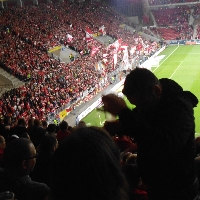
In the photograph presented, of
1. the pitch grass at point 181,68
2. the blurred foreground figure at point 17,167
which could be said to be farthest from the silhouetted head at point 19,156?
the pitch grass at point 181,68

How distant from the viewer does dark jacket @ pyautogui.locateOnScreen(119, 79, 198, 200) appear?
200 centimetres

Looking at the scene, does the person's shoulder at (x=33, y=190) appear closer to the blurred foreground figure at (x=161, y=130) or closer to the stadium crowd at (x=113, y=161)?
the stadium crowd at (x=113, y=161)

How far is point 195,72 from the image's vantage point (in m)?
30.7

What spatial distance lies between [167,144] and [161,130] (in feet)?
0.32

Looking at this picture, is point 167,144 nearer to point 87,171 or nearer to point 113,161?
point 113,161

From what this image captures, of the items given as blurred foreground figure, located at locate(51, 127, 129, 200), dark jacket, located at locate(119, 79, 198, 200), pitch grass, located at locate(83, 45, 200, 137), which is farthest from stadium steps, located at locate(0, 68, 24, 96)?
blurred foreground figure, located at locate(51, 127, 129, 200)

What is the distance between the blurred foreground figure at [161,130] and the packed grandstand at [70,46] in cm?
1565

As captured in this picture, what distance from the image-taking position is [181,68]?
107ft

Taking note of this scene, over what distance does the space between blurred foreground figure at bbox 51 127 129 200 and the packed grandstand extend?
53.4ft

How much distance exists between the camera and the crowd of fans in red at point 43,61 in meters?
20.0

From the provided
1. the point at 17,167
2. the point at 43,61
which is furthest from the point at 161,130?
the point at 43,61

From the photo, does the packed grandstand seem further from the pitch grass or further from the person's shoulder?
the person's shoulder

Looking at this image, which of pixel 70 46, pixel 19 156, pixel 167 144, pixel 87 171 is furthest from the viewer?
pixel 70 46

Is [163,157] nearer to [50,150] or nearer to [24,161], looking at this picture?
[24,161]
